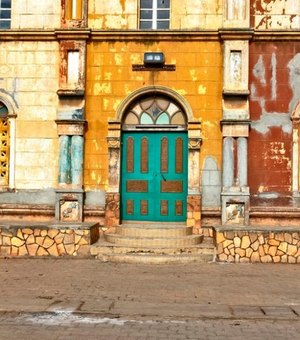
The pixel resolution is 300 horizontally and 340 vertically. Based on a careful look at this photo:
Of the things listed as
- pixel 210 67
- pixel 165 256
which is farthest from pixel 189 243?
pixel 210 67

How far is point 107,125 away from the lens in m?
12.9

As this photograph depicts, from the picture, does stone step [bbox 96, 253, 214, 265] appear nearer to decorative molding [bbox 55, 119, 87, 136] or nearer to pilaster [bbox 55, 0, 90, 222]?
pilaster [bbox 55, 0, 90, 222]

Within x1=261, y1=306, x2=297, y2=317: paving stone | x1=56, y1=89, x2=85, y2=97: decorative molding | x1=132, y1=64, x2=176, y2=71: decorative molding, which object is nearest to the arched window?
x1=56, y1=89, x2=85, y2=97: decorative molding

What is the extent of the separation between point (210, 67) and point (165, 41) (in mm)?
1299

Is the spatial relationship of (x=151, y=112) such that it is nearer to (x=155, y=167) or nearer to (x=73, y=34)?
(x=155, y=167)

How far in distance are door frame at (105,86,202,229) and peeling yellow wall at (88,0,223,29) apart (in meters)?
1.73

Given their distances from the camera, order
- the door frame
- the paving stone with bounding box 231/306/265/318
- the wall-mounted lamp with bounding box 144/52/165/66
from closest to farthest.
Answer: the paving stone with bounding box 231/306/265/318 < the door frame < the wall-mounted lamp with bounding box 144/52/165/66

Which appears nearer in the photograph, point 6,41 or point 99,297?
point 99,297

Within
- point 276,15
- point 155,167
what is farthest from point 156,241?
point 276,15

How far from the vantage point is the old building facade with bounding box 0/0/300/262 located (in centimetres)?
1265

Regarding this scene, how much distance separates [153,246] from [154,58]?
4.63m

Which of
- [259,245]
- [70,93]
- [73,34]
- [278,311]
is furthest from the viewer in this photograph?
[73,34]

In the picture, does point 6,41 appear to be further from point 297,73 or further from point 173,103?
point 297,73

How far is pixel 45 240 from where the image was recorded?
38.0ft
